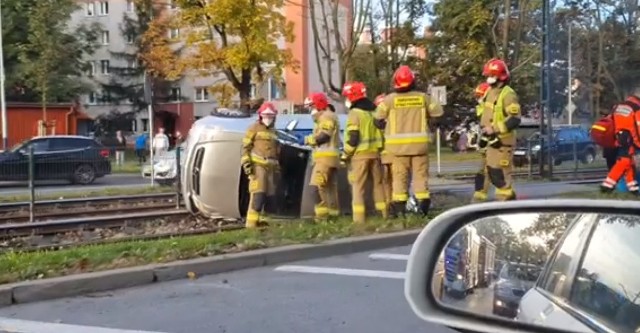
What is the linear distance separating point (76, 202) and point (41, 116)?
27.7 m

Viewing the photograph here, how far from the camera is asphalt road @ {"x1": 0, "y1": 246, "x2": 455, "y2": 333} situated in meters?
6.10

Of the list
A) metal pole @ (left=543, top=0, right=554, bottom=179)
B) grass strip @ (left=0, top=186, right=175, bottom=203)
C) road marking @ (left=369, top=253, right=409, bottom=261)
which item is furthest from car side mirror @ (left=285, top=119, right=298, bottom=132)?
metal pole @ (left=543, top=0, right=554, bottom=179)

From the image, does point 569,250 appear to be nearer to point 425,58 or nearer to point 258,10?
point 258,10

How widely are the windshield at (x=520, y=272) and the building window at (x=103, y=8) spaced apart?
231 ft

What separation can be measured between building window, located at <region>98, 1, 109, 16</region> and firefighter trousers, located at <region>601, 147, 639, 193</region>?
2427 inches

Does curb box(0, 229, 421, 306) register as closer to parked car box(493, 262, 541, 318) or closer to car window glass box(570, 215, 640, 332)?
parked car box(493, 262, 541, 318)

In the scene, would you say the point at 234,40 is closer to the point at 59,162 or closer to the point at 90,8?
the point at 59,162

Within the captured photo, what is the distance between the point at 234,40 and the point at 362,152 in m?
24.8

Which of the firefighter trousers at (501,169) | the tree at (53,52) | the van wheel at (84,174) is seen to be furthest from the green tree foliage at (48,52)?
the firefighter trousers at (501,169)

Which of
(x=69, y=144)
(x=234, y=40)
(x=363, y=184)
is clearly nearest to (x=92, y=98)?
(x=234, y=40)

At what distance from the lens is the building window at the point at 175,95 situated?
198ft

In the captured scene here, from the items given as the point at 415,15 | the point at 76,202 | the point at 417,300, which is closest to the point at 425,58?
the point at 415,15

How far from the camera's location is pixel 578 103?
24188 mm

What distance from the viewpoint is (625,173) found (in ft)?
43.0
